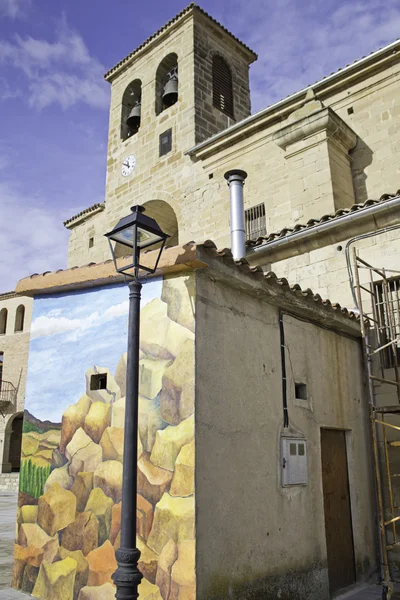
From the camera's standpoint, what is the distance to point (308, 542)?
18.0 ft

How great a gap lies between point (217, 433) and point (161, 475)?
2.04 ft

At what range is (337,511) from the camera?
6.28m

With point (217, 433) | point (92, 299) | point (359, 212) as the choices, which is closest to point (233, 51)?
point (359, 212)

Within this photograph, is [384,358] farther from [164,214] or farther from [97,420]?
[164,214]

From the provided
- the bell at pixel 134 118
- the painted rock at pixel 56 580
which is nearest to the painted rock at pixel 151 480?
the painted rock at pixel 56 580

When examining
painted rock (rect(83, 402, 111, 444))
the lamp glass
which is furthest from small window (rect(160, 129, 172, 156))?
the lamp glass

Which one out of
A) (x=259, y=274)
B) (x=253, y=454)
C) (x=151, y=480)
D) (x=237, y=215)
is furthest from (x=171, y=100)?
(x=151, y=480)

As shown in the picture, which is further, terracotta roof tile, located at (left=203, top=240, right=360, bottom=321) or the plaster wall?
terracotta roof tile, located at (left=203, top=240, right=360, bottom=321)

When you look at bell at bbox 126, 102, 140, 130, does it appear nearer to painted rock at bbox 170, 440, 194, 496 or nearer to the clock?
the clock

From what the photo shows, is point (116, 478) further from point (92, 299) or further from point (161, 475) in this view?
point (92, 299)

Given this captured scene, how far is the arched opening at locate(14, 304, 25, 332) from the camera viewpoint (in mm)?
25422

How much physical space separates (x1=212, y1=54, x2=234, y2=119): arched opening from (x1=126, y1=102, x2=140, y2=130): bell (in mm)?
2945

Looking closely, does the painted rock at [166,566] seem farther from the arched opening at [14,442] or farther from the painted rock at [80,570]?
the arched opening at [14,442]

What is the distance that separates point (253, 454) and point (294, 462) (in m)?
0.72
